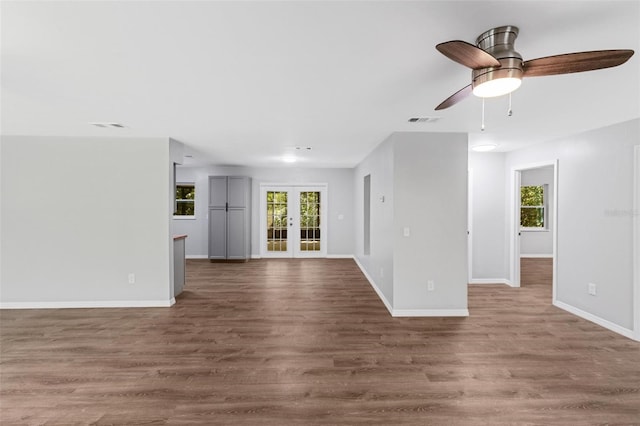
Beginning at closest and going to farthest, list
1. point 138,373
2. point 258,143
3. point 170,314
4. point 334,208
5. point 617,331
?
point 138,373, point 617,331, point 170,314, point 258,143, point 334,208

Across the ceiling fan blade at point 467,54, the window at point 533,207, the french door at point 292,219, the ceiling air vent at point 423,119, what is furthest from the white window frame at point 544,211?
the ceiling fan blade at point 467,54

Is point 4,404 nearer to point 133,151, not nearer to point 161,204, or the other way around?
point 161,204

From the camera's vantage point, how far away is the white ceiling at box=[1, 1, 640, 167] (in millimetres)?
1531

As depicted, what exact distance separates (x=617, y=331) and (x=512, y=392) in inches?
87.6

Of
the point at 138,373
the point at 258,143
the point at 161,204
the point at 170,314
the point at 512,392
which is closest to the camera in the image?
the point at 512,392

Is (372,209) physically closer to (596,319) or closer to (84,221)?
(596,319)

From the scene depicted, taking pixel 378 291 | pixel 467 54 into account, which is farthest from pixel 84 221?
pixel 467 54

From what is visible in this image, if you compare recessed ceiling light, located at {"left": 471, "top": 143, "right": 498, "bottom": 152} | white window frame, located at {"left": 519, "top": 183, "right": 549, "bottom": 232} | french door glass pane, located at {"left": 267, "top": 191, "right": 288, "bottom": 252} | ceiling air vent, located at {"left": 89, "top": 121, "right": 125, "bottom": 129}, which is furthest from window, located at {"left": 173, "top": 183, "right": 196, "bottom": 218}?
white window frame, located at {"left": 519, "top": 183, "right": 549, "bottom": 232}

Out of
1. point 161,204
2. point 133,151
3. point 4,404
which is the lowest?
point 4,404

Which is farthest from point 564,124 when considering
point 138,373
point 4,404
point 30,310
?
point 30,310

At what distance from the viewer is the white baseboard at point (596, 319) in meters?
3.45

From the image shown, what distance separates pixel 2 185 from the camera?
4.31 metres

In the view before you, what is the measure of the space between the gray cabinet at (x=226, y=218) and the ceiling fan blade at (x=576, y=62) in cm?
699

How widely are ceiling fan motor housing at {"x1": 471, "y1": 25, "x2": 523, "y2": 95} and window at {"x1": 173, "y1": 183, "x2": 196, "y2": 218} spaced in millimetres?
7925
